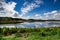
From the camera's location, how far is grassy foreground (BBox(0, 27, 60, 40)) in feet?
7.77

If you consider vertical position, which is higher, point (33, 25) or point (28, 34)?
point (33, 25)

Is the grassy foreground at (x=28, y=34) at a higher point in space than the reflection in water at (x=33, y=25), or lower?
lower

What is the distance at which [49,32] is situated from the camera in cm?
244

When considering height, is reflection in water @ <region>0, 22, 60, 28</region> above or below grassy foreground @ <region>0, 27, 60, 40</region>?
above

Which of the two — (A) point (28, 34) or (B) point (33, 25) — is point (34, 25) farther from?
(A) point (28, 34)

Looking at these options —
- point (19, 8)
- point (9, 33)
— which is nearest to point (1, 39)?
point (9, 33)

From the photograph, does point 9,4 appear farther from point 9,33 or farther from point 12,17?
point 9,33

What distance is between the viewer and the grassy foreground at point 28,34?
2367 mm

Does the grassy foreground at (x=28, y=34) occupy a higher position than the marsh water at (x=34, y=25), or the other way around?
the marsh water at (x=34, y=25)

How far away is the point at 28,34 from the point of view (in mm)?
2395

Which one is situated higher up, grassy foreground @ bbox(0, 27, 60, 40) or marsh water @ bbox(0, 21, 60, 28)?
marsh water @ bbox(0, 21, 60, 28)

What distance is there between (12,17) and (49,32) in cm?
61

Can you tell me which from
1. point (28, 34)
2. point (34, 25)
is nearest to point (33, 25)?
point (34, 25)

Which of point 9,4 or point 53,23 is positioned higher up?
point 9,4
